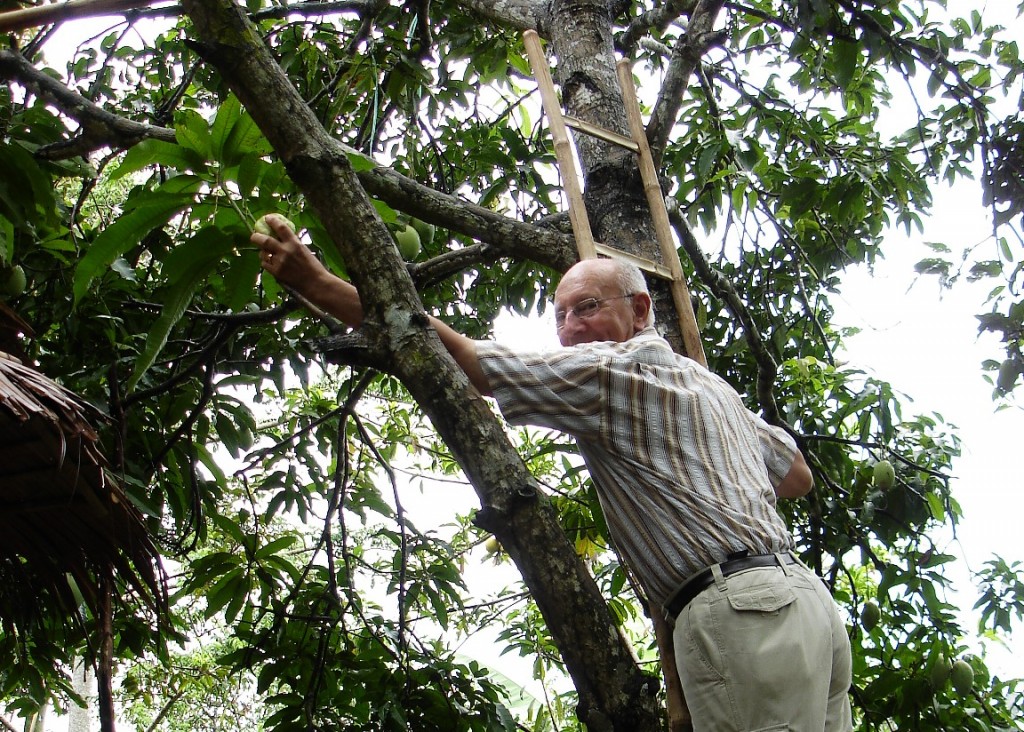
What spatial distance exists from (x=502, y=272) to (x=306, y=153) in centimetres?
234

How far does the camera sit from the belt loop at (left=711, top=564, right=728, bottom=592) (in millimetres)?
1647

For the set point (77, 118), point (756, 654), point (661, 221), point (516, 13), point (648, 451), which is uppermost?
point (516, 13)

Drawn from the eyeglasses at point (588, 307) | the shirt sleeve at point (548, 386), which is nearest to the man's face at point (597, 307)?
the eyeglasses at point (588, 307)

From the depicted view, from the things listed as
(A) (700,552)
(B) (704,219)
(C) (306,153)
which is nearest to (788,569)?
(A) (700,552)

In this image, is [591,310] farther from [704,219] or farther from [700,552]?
[704,219]

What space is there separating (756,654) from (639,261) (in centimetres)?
120

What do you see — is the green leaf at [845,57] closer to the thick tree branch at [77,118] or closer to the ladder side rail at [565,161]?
the ladder side rail at [565,161]

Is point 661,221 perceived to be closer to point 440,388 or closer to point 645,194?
point 645,194

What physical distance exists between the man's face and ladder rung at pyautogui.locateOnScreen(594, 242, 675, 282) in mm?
396

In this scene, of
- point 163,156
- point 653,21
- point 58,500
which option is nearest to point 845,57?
point 653,21

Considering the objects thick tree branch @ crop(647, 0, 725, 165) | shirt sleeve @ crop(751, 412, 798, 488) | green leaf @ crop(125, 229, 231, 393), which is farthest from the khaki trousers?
thick tree branch @ crop(647, 0, 725, 165)

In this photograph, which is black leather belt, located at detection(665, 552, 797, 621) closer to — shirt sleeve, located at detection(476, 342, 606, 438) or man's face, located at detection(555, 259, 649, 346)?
shirt sleeve, located at detection(476, 342, 606, 438)

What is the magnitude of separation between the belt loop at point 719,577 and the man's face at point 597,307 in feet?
1.85

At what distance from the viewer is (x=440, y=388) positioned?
150cm
